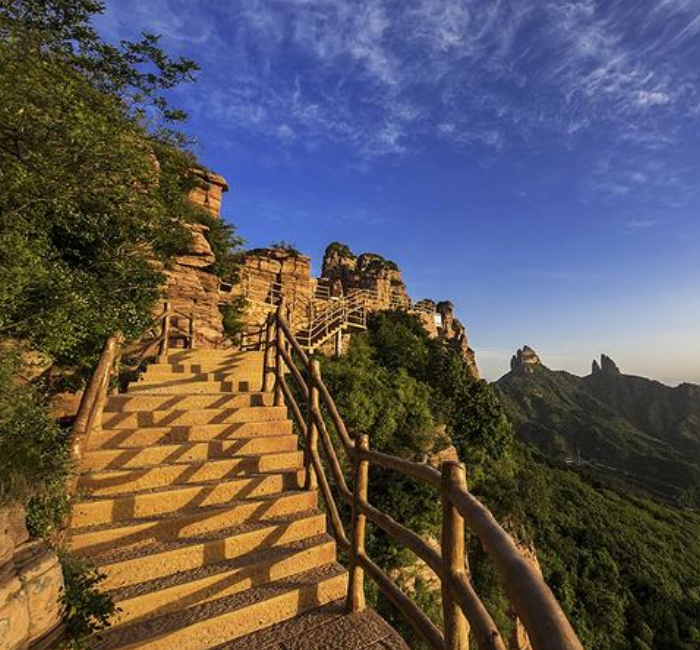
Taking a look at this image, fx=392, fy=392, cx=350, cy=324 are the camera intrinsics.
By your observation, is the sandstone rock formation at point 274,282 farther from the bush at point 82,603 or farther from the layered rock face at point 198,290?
the bush at point 82,603

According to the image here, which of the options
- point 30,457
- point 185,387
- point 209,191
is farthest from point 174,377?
point 209,191

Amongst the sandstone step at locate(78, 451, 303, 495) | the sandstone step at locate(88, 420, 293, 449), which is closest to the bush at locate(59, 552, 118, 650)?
the sandstone step at locate(78, 451, 303, 495)

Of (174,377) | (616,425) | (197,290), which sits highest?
(197,290)

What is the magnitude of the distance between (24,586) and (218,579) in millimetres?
1415

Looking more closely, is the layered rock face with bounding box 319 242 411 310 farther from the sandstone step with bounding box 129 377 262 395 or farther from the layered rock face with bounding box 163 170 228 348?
the sandstone step with bounding box 129 377 262 395

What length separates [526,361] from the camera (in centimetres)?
12100

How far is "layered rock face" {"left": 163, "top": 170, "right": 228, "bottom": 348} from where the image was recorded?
46.0 ft

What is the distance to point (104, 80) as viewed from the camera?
470 inches

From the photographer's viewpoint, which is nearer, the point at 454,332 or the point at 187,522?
the point at 187,522

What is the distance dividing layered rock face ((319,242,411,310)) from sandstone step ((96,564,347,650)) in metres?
28.1

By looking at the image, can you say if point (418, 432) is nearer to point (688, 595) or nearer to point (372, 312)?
point (372, 312)

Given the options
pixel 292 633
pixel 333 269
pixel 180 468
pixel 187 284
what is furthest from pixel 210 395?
pixel 333 269

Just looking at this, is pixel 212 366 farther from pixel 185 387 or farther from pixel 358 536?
pixel 358 536

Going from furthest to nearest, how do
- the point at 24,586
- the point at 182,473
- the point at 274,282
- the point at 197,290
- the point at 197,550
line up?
the point at 274,282
the point at 197,290
the point at 182,473
the point at 197,550
the point at 24,586
